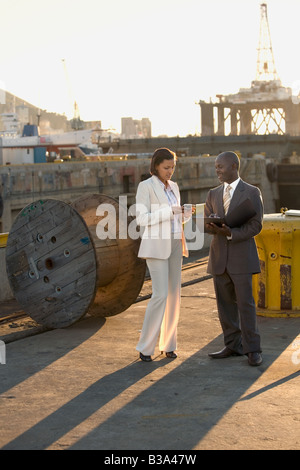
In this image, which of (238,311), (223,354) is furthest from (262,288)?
(223,354)

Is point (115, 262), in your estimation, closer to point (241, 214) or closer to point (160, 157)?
point (160, 157)

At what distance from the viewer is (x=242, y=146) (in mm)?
78375

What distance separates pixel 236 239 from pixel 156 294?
820mm

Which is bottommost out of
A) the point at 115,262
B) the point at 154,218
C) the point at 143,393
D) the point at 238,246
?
the point at 143,393

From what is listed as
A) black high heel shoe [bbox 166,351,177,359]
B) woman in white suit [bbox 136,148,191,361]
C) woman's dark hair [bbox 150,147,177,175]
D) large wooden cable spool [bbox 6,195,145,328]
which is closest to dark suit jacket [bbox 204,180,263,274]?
woman in white suit [bbox 136,148,191,361]

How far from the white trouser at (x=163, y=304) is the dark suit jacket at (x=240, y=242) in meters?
0.37

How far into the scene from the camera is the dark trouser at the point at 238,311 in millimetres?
6145

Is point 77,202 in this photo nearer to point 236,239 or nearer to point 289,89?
point 236,239

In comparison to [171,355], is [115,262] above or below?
above

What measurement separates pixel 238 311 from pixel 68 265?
1.83 m

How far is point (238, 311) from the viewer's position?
652 cm

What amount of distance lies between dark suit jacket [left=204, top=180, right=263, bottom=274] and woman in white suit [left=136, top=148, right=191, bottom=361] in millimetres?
365

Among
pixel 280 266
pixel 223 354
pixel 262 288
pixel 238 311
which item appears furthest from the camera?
pixel 262 288

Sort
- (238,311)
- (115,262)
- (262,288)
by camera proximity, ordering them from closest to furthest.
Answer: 1. (238,311)
2. (115,262)
3. (262,288)
